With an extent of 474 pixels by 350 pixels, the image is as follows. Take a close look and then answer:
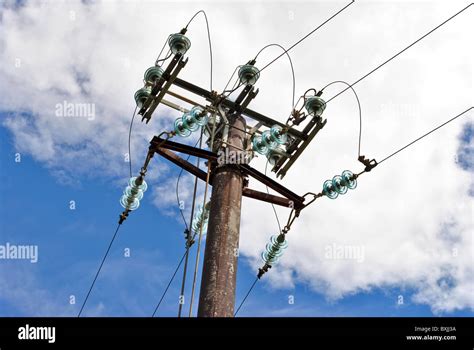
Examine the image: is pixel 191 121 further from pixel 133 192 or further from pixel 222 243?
pixel 222 243

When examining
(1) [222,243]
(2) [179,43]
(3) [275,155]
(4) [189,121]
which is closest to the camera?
(1) [222,243]

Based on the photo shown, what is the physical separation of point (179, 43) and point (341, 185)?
3.49 meters

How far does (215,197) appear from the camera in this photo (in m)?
8.30

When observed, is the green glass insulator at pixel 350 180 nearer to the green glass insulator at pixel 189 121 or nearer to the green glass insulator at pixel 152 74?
the green glass insulator at pixel 189 121

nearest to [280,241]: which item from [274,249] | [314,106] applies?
[274,249]

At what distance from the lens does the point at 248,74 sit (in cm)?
952

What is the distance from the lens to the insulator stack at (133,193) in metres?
9.90

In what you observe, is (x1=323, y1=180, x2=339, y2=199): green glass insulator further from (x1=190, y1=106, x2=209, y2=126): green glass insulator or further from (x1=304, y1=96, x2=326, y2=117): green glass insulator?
(x1=190, y1=106, x2=209, y2=126): green glass insulator

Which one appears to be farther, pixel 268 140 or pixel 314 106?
pixel 314 106

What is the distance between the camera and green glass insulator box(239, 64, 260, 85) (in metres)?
9.44

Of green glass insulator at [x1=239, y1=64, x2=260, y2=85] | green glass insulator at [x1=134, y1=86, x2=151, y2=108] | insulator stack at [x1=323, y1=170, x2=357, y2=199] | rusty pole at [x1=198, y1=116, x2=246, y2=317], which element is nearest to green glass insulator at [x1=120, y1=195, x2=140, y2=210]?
green glass insulator at [x1=134, y1=86, x2=151, y2=108]
